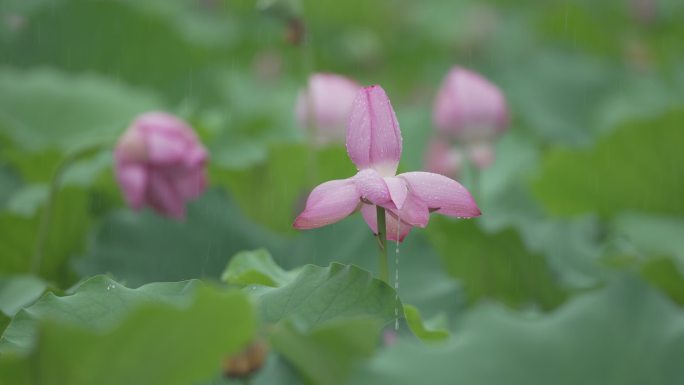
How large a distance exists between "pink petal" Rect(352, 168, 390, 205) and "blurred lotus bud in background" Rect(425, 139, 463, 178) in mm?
1079

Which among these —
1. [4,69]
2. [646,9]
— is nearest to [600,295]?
[4,69]

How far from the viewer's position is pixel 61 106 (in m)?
2.11

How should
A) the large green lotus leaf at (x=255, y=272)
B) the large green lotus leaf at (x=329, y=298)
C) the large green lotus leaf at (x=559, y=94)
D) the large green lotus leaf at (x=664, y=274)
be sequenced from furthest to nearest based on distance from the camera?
the large green lotus leaf at (x=559, y=94) → the large green lotus leaf at (x=664, y=274) → the large green lotus leaf at (x=255, y=272) → the large green lotus leaf at (x=329, y=298)

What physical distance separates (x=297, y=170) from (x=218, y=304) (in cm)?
108

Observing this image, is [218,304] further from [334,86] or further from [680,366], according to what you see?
[334,86]

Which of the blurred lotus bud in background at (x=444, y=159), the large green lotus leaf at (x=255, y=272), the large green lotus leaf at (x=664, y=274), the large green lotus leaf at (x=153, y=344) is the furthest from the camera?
the blurred lotus bud in background at (x=444, y=159)

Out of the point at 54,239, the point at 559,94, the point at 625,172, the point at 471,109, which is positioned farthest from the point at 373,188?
the point at 559,94

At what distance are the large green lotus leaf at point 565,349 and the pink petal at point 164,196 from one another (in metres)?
0.78

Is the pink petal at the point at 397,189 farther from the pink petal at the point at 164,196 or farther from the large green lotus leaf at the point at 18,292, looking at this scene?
the pink petal at the point at 164,196

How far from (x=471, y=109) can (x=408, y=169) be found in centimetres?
15

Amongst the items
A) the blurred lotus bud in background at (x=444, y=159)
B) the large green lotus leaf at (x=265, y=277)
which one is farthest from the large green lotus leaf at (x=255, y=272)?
the blurred lotus bud in background at (x=444, y=159)

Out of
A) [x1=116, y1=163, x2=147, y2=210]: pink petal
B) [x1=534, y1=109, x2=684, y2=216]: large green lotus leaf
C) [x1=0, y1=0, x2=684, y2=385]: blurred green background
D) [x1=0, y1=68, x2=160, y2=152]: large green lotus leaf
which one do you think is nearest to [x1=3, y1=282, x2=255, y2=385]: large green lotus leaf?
[x1=0, y1=0, x2=684, y2=385]: blurred green background

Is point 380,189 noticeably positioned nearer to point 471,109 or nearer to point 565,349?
point 565,349

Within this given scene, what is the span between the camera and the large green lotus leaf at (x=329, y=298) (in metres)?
0.84
